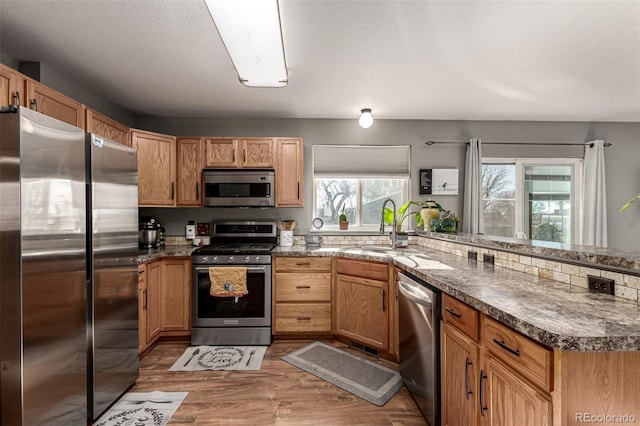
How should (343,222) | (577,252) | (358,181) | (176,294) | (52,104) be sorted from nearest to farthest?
1. (577,252)
2. (52,104)
3. (176,294)
4. (343,222)
5. (358,181)

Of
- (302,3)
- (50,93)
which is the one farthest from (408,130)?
(50,93)

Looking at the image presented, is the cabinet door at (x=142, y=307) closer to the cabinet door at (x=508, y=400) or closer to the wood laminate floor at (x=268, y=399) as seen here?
the wood laminate floor at (x=268, y=399)

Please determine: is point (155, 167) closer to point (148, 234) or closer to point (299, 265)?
point (148, 234)

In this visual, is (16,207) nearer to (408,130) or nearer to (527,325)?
(527,325)

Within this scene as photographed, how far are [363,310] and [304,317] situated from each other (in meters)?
0.64

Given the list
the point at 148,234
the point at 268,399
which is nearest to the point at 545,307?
the point at 268,399

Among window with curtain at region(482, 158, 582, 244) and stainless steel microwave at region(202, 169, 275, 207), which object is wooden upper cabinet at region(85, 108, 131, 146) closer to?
stainless steel microwave at region(202, 169, 275, 207)

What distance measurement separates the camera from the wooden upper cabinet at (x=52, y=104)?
6.28 ft

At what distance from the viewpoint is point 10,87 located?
1.78 m

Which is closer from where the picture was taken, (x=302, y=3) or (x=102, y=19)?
(x=302, y=3)

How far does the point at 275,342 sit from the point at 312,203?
1.64 m

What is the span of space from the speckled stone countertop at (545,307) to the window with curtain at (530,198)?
2308 millimetres

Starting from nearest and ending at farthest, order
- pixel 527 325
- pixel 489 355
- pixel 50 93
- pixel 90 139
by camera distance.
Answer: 1. pixel 527 325
2. pixel 489 355
3. pixel 90 139
4. pixel 50 93

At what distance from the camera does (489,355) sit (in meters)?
1.26
